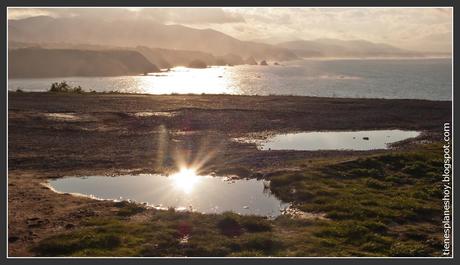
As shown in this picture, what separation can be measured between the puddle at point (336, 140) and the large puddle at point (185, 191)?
1043 centimetres

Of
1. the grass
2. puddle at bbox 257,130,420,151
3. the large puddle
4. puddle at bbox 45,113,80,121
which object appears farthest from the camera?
puddle at bbox 45,113,80,121

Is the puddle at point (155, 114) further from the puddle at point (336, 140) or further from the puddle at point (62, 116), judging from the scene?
the puddle at point (336, 140)

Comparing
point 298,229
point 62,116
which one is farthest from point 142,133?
point 298,229

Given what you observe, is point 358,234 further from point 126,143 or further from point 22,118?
point 22,118

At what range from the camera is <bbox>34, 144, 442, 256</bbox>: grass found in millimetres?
15289

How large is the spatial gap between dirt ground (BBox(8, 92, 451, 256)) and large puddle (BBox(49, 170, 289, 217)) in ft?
4.34

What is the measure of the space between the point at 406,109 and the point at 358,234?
4381cm

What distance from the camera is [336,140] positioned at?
1485 inches

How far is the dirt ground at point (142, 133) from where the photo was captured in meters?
20.0

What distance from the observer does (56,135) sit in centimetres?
3616

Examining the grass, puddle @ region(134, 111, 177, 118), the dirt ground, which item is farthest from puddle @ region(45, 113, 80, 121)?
the grass

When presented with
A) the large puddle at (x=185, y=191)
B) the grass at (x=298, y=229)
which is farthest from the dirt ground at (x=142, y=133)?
the grass at (x=298, y=229)

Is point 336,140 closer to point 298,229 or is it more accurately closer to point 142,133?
point 142,133

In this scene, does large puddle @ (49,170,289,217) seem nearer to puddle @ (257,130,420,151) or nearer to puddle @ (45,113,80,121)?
puddle @ (257,130,420,151)
